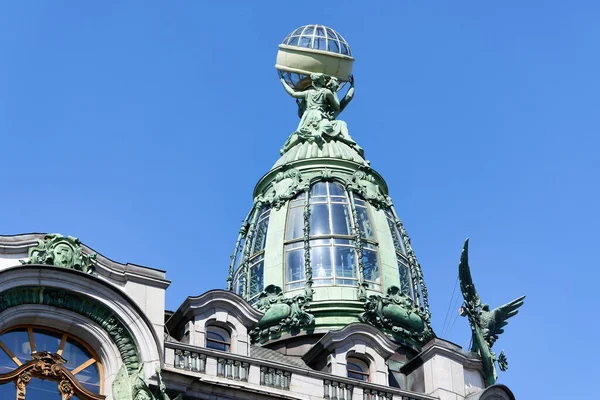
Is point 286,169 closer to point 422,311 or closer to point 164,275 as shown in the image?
point 422,311

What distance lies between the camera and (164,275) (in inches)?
1922

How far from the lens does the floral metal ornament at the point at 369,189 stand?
59906mm

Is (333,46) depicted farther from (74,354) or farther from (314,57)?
(74,354)

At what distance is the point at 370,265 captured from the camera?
5825 centimetres

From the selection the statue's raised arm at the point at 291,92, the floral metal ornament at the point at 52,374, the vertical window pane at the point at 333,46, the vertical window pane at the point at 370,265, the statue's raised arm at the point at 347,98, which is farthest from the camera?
the vertical window pane at the point at 333,46

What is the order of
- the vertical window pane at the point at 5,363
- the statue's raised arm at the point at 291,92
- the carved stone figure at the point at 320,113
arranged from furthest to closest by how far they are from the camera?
the statue's raised arm at the point at 291,92
the carved stone figure at the point at 320,113
the vertical window pane at the point at 5,363

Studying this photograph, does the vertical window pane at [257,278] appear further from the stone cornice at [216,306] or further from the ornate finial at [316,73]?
the stone cornice at [216,306]

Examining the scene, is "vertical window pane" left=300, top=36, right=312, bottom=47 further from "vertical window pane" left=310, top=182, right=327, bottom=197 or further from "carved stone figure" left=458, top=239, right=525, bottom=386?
"carved stone figure" left=458, top=239, right=525, bottom=386

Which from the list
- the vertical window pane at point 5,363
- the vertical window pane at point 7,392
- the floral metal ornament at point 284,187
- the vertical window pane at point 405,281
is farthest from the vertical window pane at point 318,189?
the vertical window pane at point 7,392

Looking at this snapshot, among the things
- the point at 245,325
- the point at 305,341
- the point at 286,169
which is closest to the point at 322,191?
the point at 286,169

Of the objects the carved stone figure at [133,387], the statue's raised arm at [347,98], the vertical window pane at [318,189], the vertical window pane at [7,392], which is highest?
the statue's raised arm at [347,98]

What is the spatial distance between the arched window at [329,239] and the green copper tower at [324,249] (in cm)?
3

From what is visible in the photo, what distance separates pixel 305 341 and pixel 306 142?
352 inches

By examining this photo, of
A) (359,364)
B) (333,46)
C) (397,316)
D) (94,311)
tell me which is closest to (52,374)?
(94,311)
